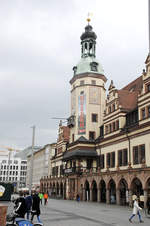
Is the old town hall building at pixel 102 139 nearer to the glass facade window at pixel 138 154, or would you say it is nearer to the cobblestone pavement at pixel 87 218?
the glass facade window at pixel 138 154

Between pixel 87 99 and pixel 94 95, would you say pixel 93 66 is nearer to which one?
pixel 94 95

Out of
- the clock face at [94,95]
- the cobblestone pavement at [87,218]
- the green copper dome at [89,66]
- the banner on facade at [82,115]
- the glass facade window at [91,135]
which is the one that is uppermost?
the green copper dome at [89,66]

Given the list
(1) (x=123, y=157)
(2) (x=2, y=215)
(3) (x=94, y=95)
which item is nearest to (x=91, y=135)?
(3) (x=94, y=95)

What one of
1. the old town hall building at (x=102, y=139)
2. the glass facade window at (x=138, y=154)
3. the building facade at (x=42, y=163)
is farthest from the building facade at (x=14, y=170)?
the glass facade window at (x=138, y=154)

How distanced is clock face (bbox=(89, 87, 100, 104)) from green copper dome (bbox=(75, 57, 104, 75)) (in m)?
3.85

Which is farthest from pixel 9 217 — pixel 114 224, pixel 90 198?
pixel 90 198

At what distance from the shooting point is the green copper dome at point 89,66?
59.1 meters

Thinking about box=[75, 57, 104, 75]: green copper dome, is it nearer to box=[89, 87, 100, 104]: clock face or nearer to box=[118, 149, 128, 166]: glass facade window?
box=[89, 87, 100, 104]: clock face

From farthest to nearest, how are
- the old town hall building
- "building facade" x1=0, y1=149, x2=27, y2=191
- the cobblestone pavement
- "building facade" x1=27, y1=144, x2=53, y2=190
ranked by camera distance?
"building facade" x1=0, y1=149, x2=27, y2=191 → "building facade" x1=27, y1=144, x2=53, y2=190 → the old town hall building → the cobblestone pavement

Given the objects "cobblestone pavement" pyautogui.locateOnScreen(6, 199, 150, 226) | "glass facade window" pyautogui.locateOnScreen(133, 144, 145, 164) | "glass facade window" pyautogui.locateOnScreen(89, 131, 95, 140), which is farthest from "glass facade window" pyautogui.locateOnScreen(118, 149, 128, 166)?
"cobblestone pavement" pyautogui.locateOnScreen(6, 199, 150, 226)

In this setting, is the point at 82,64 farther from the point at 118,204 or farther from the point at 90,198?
the point at 118,204

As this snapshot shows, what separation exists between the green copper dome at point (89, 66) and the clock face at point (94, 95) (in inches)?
151

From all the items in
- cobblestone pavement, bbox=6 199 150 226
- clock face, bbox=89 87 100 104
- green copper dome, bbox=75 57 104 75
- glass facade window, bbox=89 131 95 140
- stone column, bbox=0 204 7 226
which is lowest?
cobblestone pavement, bbox=6 199 150 226

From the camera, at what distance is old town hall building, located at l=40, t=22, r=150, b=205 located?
37.0m
